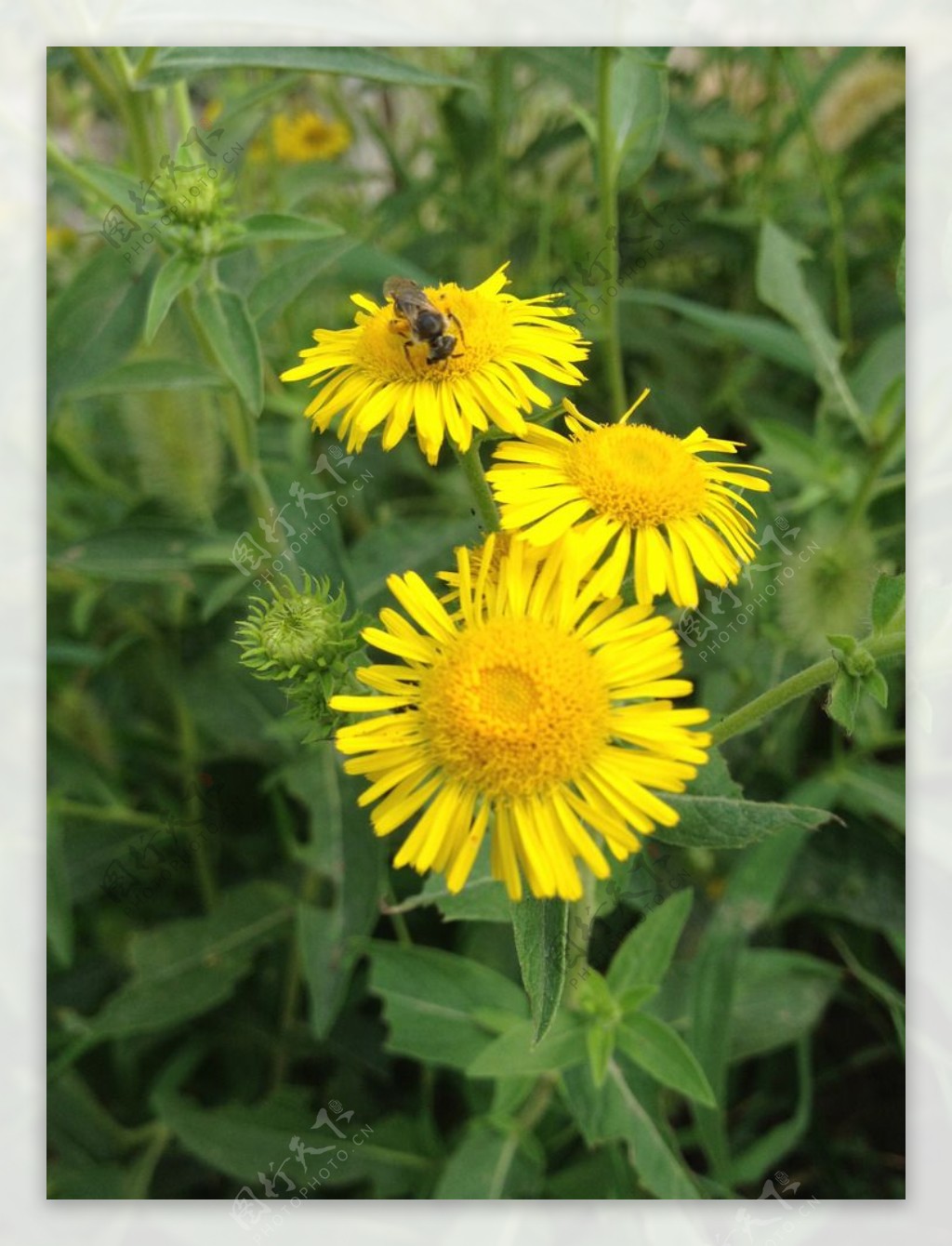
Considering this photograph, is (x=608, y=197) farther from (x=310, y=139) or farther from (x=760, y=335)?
(x=310, y=139)

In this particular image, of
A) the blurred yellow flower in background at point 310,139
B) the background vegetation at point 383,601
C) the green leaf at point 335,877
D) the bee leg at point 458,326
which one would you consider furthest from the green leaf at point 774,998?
the blurred yellow flower in background at point 310,139

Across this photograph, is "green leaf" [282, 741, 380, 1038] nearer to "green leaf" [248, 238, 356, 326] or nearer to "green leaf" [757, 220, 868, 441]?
"green leaf" [248, 238, 356, 326]

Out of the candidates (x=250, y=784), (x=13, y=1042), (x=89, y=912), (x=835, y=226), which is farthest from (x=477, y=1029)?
(x=835, y=226)

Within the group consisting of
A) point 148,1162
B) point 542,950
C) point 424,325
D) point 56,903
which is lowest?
point 148,1162

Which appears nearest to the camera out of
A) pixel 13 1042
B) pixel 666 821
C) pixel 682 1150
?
pixel 666 821

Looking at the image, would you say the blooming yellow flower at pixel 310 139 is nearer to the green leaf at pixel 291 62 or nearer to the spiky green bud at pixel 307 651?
the green leaf at pixel 291 62

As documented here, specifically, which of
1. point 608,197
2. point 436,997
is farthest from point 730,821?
point 608,197

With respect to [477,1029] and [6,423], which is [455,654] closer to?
[477,1029]
